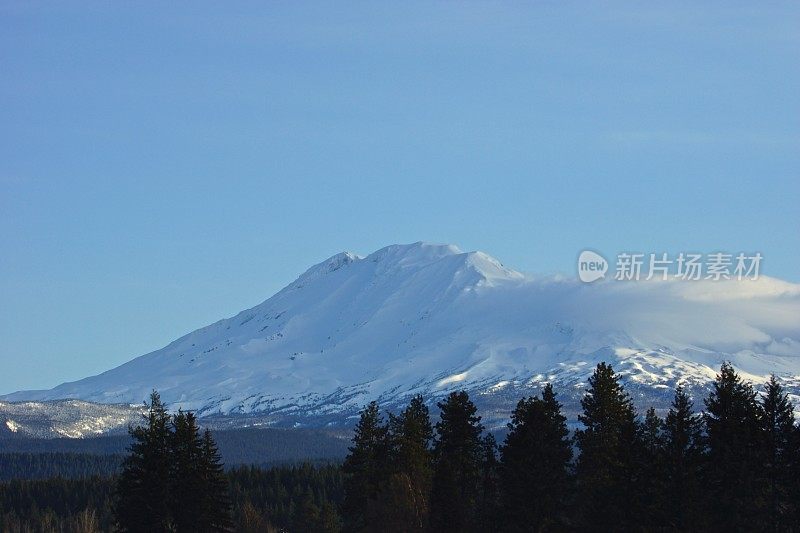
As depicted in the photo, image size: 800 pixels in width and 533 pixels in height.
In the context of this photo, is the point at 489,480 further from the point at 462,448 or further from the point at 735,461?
the point at 735,461

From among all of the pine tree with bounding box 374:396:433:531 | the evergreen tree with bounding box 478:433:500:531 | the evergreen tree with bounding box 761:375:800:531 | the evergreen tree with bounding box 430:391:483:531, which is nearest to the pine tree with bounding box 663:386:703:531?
the evergreen tree with bounding box 761:375:800:531

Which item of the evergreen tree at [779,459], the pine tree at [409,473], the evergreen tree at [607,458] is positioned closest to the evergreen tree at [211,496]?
the pine tree at [409,473]

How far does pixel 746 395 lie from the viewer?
252 feet

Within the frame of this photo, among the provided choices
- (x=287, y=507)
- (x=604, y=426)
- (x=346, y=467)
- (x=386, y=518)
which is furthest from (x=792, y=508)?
(x=287, y=507)

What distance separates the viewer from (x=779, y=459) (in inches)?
2904

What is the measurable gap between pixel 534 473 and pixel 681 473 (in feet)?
36.3

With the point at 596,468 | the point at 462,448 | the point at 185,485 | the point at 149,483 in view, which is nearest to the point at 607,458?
the point at 596,468

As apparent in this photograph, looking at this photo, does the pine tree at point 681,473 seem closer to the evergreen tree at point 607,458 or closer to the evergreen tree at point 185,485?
the evergreen tree at point 607,458

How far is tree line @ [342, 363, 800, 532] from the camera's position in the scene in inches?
2864

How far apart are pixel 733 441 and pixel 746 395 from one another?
3.38m

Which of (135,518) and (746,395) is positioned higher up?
(746,395)

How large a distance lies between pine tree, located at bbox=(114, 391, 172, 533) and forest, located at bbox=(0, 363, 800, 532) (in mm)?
51

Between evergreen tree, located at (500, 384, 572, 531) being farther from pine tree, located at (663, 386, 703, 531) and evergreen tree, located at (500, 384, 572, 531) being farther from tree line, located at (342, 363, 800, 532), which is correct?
pine tree, located at (663, 386, 703, 531)

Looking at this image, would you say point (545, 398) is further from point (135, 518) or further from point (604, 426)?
point (135, 518)
